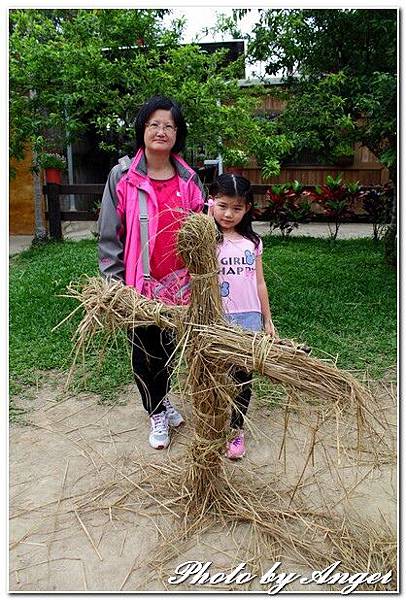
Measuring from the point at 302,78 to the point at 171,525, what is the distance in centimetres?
500

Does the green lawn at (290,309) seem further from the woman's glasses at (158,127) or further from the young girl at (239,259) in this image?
the woman's glasses at (158,127)

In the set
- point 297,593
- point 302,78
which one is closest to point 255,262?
point 297,593

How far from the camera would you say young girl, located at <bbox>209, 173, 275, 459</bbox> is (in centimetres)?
218

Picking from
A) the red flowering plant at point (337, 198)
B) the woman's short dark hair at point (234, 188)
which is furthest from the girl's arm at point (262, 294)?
the red flowering plant at point (337, 198)

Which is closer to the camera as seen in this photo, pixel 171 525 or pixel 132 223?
pixel 171 525

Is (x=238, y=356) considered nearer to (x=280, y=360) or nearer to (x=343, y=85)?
(x=280, y=360)

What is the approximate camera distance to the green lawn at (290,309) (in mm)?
3543

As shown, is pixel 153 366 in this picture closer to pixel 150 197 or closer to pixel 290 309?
pixel 150 197

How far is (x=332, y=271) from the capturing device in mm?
5953

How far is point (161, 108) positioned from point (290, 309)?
2.68m

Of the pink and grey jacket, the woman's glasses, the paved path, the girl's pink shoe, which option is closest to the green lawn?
the pink and grey jacket

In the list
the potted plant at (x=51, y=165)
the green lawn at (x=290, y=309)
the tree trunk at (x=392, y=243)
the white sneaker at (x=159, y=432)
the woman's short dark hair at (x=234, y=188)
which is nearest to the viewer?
the woman's short dark hair at (x=234, y=188)

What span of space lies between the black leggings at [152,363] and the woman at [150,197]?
60mm

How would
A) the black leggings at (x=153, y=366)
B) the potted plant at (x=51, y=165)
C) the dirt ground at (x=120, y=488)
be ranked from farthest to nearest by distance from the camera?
the potted plant at (x=51, y=165), the black leggings at (x=153, y=366), the dirt ground at (x=120, y=488)
